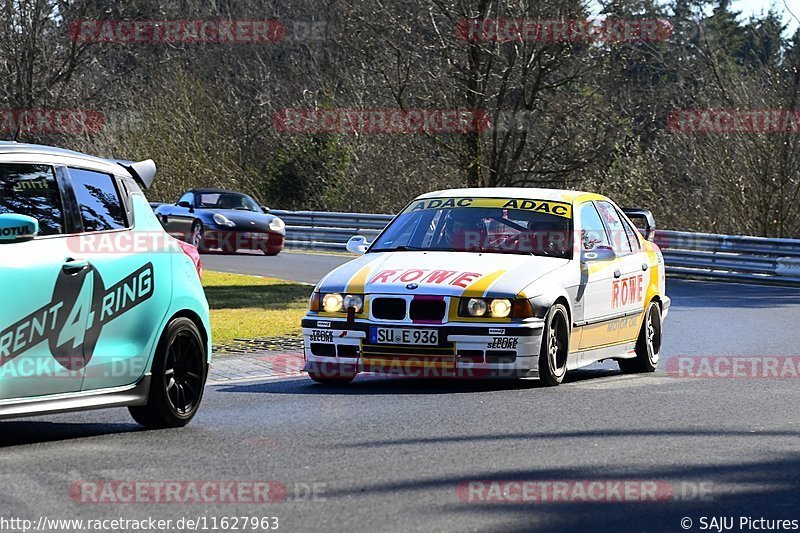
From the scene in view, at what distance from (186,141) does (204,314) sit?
33896 mm

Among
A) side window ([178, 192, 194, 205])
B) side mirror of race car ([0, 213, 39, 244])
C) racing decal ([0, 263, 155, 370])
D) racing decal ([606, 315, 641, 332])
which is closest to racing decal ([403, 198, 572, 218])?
racing decal ([606, 315, 641, 332])

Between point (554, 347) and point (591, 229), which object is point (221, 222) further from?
point (554, 347)

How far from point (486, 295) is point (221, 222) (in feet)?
64.3

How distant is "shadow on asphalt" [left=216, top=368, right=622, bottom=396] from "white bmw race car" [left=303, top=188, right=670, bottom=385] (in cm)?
15

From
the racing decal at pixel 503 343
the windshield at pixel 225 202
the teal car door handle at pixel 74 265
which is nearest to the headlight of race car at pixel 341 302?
the racing decal at pixel 503 343

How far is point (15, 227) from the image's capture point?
7.57 metres

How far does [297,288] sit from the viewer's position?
2295cm

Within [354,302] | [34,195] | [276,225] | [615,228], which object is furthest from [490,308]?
[276,225]

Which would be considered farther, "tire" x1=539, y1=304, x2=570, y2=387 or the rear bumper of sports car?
the rear bumper of sports car

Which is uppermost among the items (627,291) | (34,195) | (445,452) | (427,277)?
(34,195)

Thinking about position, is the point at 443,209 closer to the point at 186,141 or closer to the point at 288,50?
the point at 186,141

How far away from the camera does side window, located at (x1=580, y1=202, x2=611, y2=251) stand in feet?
40.7

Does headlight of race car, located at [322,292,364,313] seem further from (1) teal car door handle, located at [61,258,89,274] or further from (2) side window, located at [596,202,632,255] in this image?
(1) teal car door handle, located at [61,258,89,274]

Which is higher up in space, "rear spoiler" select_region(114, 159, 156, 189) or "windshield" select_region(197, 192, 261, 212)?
"rear spoiler" select_region(114, 159, 156, 189)
